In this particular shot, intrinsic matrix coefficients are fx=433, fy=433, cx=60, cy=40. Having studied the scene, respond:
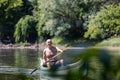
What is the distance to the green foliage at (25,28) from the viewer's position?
5150 centimetres

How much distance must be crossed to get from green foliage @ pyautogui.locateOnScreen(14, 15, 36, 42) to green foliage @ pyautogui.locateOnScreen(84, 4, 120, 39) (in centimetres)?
984

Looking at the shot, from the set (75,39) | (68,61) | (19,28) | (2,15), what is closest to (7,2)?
(2,15)

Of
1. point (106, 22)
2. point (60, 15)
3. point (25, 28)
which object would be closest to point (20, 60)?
point (106, 22)

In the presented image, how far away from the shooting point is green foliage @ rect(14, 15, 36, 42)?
51.5 meters

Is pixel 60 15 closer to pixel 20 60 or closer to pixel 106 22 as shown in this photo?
pixel 106 22

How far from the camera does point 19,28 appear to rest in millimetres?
52281

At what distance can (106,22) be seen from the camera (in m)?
42.1

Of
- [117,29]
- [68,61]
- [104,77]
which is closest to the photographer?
[104,77]

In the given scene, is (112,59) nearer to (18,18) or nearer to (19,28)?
(19,28)

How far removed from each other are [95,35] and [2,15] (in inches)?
684

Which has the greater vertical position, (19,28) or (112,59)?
(112,59)

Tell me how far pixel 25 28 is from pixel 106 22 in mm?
12715

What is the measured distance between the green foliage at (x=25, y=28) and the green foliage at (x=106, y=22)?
984cm

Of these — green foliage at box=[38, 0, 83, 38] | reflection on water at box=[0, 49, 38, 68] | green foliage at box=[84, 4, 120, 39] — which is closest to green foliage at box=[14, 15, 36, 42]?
green foliage at box=[38, 0, 83, 38]
